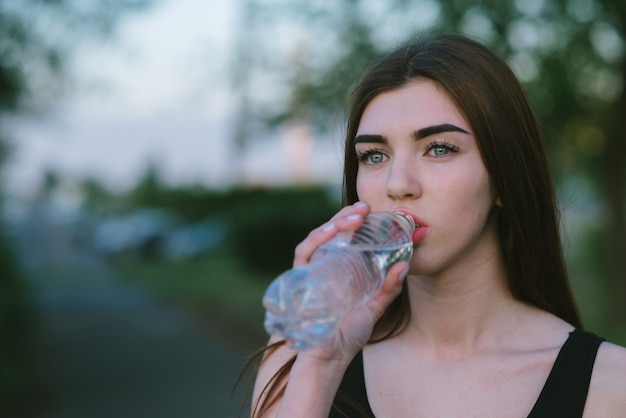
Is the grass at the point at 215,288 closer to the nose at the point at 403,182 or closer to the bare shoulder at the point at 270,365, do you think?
the bare shoulder at the point at 270,365

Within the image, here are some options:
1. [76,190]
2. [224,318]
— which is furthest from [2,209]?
[76,190]

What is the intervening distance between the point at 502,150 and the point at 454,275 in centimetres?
40

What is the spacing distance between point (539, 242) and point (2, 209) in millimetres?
9347

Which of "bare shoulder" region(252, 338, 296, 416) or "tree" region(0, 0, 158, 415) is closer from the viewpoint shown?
"bare shoulder" region(252, 338, 296, 416)

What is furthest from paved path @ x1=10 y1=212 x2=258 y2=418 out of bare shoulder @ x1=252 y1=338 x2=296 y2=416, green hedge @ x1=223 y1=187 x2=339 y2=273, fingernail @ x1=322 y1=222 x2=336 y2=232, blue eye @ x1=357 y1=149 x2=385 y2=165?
fingernail @ x1=322 y1=222 x2=336 y2=232

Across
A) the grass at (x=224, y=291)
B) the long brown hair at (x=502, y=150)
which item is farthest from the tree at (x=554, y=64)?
the long brown hair at (x=502, y=150)

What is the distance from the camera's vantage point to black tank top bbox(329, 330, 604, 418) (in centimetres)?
208

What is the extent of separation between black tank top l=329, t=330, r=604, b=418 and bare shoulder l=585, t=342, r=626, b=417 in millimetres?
17

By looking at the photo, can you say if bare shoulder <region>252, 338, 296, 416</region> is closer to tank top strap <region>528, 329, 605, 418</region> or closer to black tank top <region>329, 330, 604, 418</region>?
black tank top <region>329, 330, 604, 418</region>

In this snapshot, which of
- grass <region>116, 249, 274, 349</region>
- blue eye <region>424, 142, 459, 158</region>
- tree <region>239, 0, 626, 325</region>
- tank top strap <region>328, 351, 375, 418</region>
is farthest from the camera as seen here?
grass <region>116, 249, 274, 349</region>

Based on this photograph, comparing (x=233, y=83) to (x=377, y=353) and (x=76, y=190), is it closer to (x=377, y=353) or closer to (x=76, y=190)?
(x=377, y=353)

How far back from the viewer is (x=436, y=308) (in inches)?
94.8

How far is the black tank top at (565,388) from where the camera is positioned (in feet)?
6.82

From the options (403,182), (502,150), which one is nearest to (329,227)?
(403,182)
